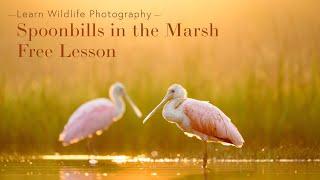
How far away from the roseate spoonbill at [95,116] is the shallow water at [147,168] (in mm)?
241

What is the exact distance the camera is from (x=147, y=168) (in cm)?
769

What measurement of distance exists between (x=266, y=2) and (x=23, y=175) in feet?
10.2

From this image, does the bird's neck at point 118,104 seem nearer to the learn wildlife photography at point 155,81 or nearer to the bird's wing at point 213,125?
the learn wildlife photography at point 155,81

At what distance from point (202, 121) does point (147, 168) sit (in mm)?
746

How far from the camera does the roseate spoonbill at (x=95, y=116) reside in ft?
27.4

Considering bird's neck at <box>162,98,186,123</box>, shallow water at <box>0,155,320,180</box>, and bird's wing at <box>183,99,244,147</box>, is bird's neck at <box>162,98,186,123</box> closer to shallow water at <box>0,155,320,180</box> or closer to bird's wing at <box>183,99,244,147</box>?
bird's wing at <box>183,99,244,147</box>

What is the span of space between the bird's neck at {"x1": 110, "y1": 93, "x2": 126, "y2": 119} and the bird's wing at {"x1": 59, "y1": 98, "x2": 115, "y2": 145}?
59 mm

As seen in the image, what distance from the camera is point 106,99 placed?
884cm

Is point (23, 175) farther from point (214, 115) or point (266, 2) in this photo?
point (266, 2)

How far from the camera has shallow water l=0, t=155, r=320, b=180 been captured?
281 inches

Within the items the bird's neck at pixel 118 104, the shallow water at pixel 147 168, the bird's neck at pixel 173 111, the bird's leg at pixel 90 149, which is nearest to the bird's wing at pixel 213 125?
the bird's neck at pixel 173 111

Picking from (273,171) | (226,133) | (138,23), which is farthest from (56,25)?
(273,171)

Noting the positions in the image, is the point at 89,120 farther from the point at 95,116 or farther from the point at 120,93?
the point at 120,93

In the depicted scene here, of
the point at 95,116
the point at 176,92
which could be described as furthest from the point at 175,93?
the point at 95,116
